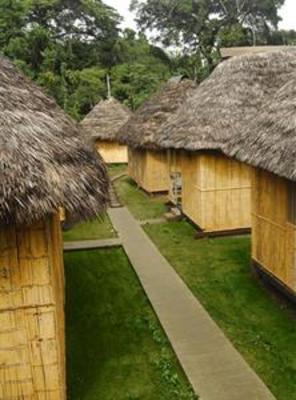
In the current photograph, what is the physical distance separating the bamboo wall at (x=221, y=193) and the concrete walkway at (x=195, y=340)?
7.95 feet

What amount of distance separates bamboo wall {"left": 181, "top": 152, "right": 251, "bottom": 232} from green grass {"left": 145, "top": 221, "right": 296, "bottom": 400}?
0.60m

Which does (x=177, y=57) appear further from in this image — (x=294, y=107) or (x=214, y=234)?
(x=294, y=107)

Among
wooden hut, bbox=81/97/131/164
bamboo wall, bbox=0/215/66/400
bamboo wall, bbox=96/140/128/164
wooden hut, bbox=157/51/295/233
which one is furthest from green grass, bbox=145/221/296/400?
bamboo wall, bbox=96/140/128/164

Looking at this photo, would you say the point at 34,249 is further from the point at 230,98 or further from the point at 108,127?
the point at 108,127

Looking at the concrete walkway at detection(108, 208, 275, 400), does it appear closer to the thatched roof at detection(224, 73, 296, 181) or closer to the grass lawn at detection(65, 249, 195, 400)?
the grass lawn at detection(65, 249, 195, 400)

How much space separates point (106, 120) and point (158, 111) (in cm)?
1125

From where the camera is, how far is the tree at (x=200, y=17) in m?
49.4

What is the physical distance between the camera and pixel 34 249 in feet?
18.3

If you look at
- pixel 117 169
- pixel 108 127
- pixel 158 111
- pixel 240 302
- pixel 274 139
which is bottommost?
pixel 240 302

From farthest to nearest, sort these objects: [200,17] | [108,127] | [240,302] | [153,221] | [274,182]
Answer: [200,17] < [108,127] < [153,221] < [240,302] < [274,182]

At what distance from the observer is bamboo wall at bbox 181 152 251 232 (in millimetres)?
14547

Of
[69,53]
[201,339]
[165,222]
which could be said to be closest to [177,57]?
[69,53]

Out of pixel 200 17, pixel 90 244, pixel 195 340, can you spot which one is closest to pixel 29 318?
pixel 195 340

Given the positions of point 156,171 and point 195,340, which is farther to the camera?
point 156,171
